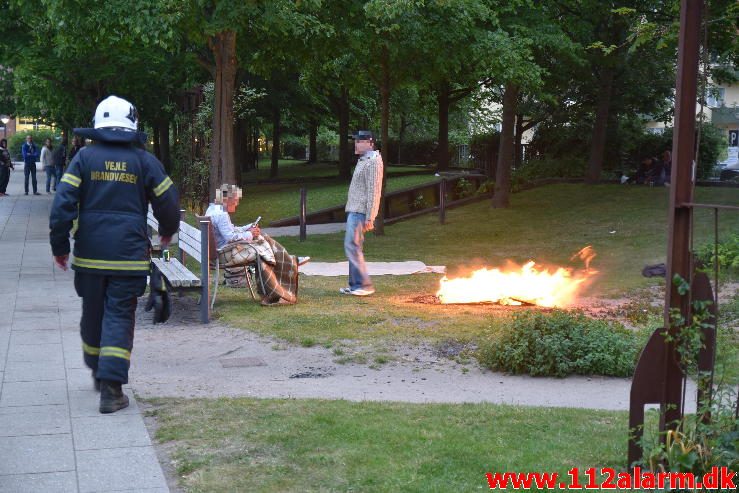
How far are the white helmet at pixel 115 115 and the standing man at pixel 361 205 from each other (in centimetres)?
539

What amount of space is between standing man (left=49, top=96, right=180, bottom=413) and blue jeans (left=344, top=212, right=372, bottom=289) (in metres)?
5.43

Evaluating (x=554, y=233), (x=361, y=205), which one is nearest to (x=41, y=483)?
(x=361, y=205)

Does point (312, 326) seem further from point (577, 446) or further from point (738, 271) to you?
point (738, 271)

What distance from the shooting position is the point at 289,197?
29047mm

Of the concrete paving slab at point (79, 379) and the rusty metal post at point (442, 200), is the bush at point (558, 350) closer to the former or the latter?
the concrete paving slab at point (79, 379)

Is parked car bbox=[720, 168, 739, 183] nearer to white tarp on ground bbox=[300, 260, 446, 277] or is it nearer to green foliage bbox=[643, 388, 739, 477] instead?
white tarp on ground bbox=[300, 260, 446, 277]

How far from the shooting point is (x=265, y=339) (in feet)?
29.2

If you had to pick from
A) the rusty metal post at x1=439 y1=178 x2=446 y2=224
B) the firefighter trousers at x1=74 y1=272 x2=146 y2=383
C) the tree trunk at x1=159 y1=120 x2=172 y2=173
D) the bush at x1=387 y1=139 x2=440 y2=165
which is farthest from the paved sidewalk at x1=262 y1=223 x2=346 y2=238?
the bush at x1=387 y1=139 x2=440 y2=165

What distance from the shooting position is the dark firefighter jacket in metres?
6.20

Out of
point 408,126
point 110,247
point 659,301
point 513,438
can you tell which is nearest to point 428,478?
point 513,438

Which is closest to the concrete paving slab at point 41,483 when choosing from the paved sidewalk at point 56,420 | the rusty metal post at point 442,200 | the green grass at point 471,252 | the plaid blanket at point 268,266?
the paved sidewalk at point 56,420

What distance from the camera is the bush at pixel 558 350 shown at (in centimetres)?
748

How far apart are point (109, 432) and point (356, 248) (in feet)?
20.7

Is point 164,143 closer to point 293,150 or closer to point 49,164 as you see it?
point 49,164
